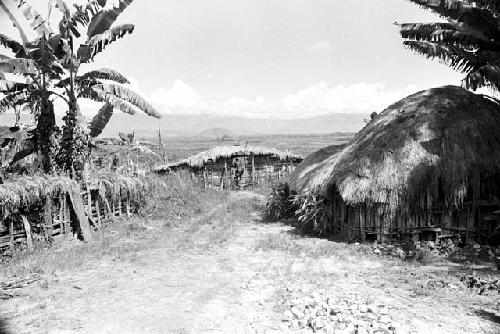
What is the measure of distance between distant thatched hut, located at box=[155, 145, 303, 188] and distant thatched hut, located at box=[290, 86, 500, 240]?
13.5m

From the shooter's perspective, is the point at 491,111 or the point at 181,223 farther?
the point at 181,223

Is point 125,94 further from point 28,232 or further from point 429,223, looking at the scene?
point 429,223

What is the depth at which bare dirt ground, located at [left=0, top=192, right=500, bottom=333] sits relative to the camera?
6.23m

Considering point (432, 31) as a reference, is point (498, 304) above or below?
below

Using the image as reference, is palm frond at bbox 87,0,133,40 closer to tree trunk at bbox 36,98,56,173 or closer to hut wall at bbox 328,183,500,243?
tree trunk at bbox 36,98,56,173

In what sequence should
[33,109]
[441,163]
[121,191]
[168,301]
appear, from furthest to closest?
1. [121,191]
2. [33,109]
3. [441,163]
4. [168,301]

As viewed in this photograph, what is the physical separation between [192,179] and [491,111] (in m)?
17.3

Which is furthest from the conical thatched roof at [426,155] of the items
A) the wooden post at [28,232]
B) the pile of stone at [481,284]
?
the wooden post at [28,232]

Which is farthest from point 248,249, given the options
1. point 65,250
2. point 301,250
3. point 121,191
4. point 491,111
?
point 491,111

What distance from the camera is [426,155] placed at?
10609 millimetres

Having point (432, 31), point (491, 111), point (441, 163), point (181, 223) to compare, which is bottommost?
point (181, 223)

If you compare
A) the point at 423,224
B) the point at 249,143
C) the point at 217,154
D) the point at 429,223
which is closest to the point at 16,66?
the point at 423,224

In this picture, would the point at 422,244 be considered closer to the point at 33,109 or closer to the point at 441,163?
the point at 441,163

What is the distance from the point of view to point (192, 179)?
2495 cm
